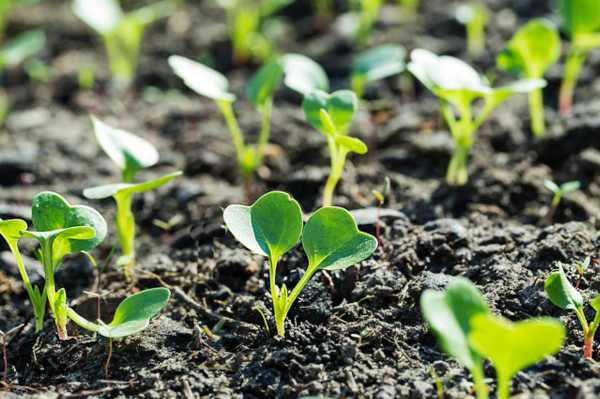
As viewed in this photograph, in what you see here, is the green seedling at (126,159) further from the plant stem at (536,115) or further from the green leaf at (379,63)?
the plant stem at (536,115)

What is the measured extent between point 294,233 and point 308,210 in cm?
64

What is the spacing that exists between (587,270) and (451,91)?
1.76 ft

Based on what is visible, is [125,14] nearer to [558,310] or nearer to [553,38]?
[553,38]

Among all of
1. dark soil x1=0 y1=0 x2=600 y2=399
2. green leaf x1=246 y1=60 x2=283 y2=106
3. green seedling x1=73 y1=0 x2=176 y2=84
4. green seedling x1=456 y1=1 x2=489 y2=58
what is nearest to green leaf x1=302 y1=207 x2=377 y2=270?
dark soil x1=0 y1=0 x2=600 y2=399

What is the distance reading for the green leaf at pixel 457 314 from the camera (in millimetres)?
1153

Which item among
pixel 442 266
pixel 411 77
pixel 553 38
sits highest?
pixel 553 38

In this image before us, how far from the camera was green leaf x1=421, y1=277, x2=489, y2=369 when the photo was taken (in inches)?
45.4

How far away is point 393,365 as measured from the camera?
1442mm

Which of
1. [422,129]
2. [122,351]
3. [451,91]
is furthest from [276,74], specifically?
[122,351]

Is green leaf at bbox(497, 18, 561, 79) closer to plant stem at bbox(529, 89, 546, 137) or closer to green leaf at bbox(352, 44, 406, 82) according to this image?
plant stem at bbox(529, 89, 546, 137)

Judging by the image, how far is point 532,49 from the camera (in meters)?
2.18

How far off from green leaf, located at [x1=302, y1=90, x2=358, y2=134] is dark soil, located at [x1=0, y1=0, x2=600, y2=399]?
0.83 feet

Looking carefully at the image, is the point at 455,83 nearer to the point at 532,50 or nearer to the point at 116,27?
the point at 532,50

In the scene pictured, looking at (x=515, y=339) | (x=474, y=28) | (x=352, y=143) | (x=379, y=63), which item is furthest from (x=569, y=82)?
(x=515, y=339)
